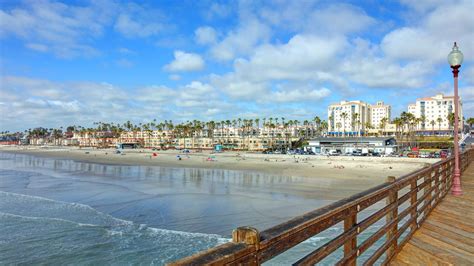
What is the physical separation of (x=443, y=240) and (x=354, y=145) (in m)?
85.2

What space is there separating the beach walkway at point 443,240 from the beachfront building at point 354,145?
76656 mm

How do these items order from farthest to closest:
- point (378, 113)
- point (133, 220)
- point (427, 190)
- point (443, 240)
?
point (378, 113), point (133, 220), point (427, 190), point (443, 240)

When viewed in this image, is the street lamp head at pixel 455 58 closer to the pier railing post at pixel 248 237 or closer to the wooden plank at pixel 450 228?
the wooden plank at pixel 450 228

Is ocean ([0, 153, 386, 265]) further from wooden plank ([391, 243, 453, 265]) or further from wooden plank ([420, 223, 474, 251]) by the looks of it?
wooden plank ([391, 243, 453, 265])

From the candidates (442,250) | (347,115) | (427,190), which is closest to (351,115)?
(347,115)

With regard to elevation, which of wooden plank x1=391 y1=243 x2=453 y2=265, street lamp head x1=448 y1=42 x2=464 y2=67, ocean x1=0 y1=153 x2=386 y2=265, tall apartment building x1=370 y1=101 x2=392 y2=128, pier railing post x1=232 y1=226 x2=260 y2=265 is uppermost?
tall apartment building x1=370 y1=101 x2=392 y2=128

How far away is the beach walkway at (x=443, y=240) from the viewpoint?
4.44 m

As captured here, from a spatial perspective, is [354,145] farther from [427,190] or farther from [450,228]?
[450,228]

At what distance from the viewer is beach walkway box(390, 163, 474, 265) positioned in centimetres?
444

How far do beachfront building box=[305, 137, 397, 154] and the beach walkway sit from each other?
7666 centimetres

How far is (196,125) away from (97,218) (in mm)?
127154

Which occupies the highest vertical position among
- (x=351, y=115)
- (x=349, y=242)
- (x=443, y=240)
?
(x=351, y=115)

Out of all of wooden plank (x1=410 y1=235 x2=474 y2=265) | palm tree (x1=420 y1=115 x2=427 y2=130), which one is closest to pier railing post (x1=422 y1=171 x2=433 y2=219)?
wooden plank (x1=410 y1=235 x2=474 y2=265)

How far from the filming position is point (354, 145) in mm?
85688
